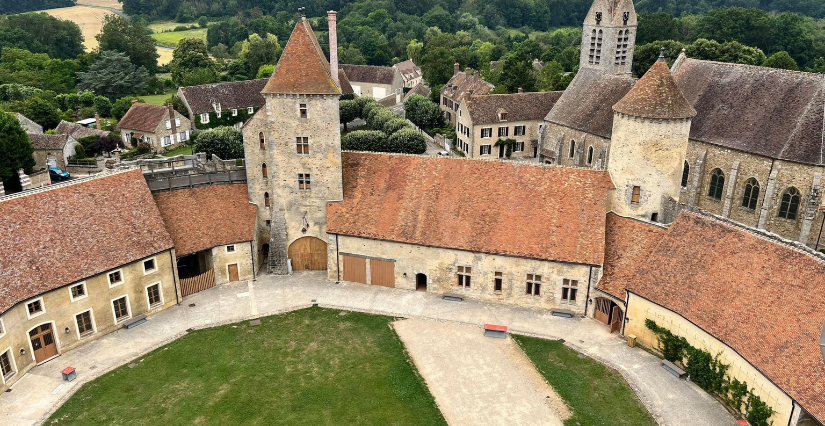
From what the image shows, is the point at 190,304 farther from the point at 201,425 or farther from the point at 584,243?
the point at 584,243

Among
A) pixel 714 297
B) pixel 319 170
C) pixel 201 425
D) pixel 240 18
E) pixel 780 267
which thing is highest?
pixel 240 18

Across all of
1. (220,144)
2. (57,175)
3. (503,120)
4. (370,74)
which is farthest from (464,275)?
(370,74)

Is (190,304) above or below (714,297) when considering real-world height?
below

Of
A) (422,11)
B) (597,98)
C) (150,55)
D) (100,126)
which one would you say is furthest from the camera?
(422,11)

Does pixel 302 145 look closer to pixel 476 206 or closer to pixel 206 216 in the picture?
pixel 206 216

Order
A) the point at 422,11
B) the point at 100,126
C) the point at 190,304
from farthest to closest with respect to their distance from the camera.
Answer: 1. the point at 422,11
2. the point at 100,126
3. the point at 190,304

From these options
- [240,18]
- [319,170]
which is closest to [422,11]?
[240,18]

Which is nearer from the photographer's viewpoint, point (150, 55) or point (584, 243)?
A: point (584, 243)

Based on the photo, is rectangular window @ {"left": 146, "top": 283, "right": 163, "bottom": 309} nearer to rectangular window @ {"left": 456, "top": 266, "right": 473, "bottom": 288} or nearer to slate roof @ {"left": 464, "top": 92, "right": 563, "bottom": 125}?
rectangular window @ {"left": 456, "top": 266, "right": 473, "bottom": 288}
